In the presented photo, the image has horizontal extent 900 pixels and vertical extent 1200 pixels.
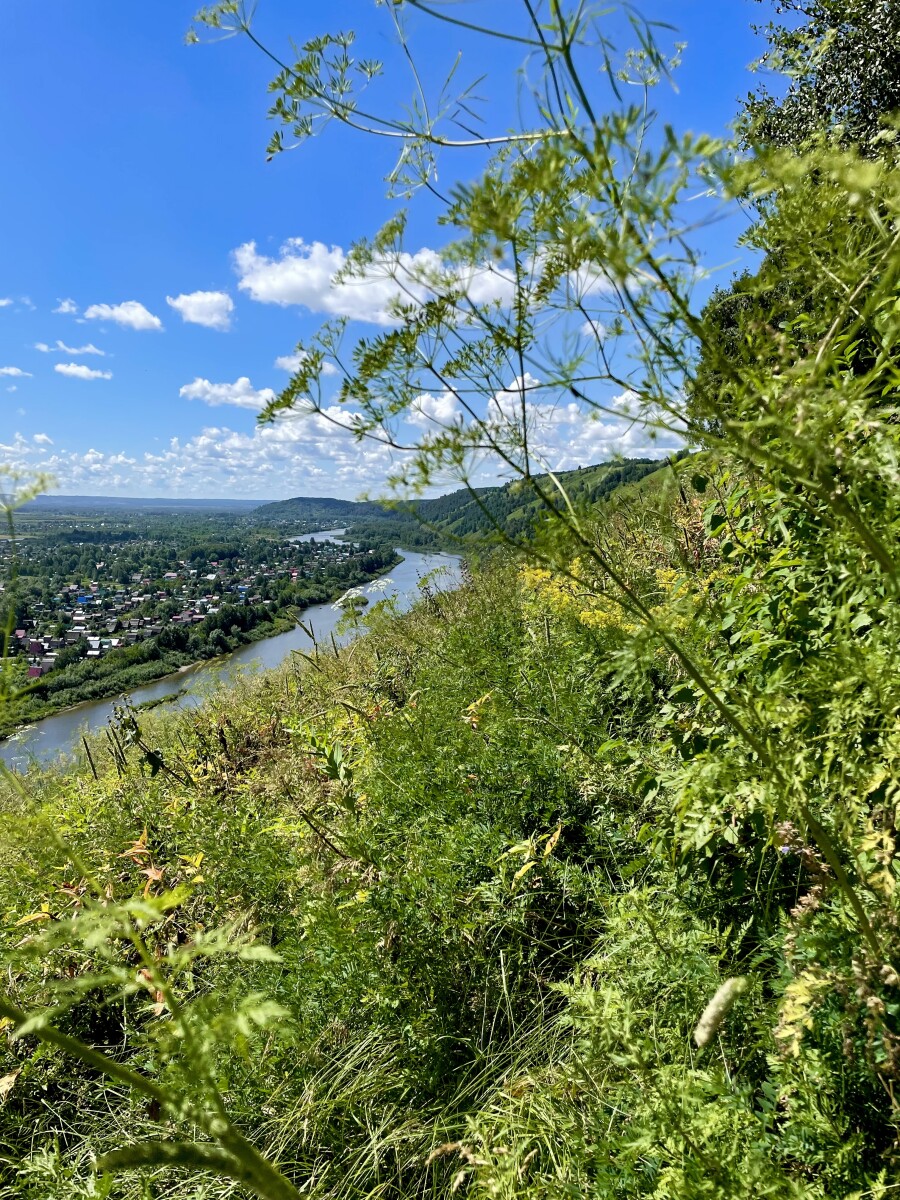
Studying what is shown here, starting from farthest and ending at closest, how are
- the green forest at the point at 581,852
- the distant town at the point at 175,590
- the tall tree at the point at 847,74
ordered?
the distant town at the point at 175,590 < the tall tree at the point at 847,74 < the green forest at the point at 581,852

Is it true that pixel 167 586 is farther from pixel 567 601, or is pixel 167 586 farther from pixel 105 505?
pixel 105 505

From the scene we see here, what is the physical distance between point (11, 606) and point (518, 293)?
45.6 inches

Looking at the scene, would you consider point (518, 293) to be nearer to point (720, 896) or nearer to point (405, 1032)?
point (720, 896)

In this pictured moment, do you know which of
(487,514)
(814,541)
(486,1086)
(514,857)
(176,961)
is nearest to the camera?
(176,961)

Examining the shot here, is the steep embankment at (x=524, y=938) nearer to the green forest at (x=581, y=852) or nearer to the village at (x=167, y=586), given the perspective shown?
the green forest at (x=581, y=852)

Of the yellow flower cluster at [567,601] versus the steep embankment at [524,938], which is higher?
the yellow flower cluster at [567,601]

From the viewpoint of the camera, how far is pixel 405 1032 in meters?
2.19

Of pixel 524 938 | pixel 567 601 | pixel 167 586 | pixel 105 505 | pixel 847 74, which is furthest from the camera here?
pixel 105 505

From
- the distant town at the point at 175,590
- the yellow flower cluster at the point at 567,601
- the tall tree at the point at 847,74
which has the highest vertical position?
the tall tree at the point at 847,74

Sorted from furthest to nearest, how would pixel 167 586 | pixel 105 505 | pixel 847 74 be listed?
pixel 105 505, pixel 167 586, pixel 847 74

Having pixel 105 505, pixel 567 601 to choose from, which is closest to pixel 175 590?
pixel 567 601

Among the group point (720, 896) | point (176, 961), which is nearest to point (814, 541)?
point (720, 896)

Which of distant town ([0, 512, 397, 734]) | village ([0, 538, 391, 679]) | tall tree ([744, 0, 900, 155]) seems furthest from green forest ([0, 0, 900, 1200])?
tall tree ([744, 0, 900, 155])

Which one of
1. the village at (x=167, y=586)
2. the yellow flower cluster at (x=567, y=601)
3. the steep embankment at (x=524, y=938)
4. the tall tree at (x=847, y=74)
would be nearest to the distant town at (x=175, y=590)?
the village at (x=167, y=586)
